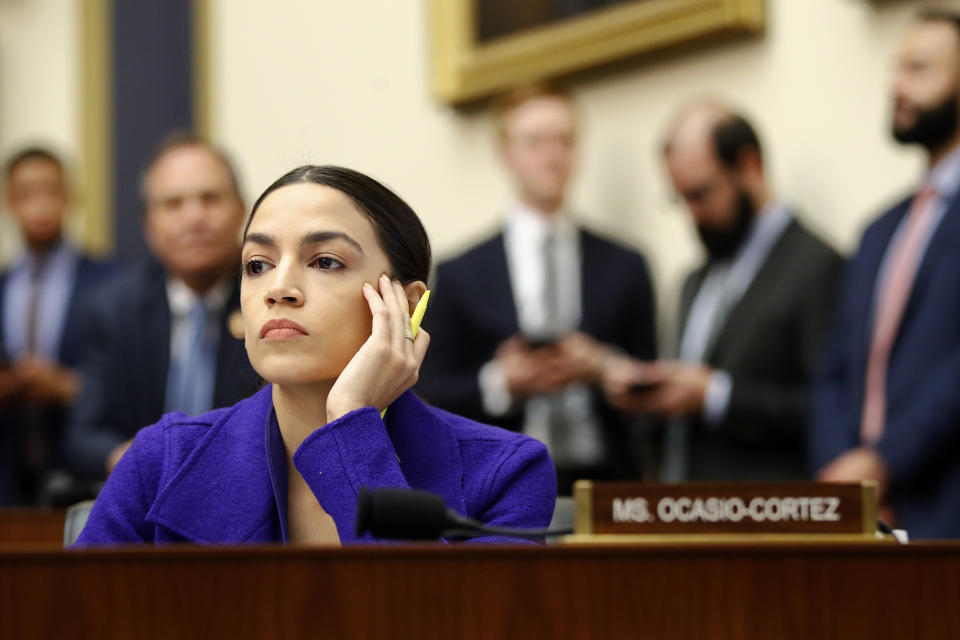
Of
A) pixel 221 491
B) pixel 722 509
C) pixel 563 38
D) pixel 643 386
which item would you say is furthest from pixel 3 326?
pixel 722 509

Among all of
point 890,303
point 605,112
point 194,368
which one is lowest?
point 194,368

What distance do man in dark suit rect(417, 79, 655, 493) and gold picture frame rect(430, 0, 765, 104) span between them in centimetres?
36

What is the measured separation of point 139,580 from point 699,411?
2804mm

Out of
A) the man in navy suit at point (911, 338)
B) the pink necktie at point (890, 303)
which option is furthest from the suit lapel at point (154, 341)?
the pink necktie at point (890, 303)

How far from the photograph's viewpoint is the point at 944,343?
3.44m

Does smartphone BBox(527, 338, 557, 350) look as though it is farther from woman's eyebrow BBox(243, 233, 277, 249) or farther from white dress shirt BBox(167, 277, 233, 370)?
woman's eyebrow BBox(243, 233, 277, 249)

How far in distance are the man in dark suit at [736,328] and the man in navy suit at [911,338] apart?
21 centimetres

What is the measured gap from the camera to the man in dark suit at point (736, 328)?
13.0 feet

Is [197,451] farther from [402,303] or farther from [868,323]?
[868,323]

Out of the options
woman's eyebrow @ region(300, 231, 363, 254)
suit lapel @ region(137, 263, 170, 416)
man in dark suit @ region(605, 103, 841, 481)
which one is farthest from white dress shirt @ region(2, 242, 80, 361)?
woman's eyebrow @ region(300, 231, 363, 254)

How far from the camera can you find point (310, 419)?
7.03ft

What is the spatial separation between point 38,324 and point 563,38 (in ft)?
7.21

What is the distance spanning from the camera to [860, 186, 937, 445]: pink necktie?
3.56 meters

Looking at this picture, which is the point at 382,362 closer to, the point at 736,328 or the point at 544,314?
the point at 736,328
